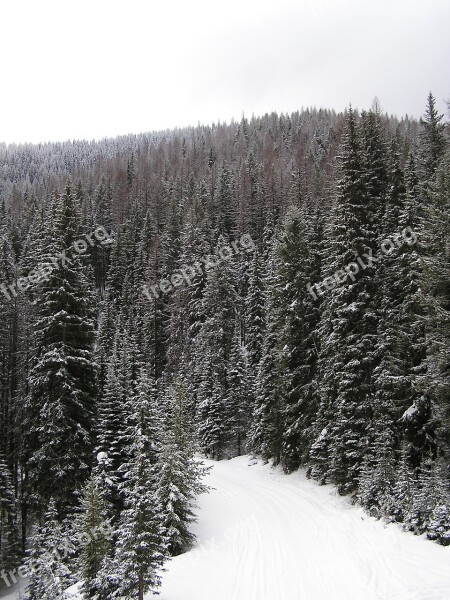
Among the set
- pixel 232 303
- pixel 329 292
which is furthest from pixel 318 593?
pixel 232 303

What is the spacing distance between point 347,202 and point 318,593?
17.4 m

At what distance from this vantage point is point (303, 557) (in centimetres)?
1477

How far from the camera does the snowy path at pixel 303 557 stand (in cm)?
1197

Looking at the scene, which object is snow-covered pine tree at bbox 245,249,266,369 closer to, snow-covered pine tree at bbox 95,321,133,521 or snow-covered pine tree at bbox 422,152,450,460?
snow-covered pine tree at bbox 95,321,133,521

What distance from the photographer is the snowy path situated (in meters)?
12.0

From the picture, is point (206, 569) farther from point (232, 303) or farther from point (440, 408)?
point (232, 303)

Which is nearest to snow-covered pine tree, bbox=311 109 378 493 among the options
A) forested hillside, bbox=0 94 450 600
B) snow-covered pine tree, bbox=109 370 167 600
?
forested hillside, bbox=0 94 450 600

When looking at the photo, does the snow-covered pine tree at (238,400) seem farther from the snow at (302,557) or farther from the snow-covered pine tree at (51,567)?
the snow-covered pine tree at (51,567)

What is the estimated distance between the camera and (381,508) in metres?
16.0

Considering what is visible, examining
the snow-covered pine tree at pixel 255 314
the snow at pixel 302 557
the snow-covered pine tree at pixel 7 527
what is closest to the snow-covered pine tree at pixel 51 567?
the snow at pixel 302 557

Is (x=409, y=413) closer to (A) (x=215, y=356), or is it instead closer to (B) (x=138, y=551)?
(B) (x=138, y=551)

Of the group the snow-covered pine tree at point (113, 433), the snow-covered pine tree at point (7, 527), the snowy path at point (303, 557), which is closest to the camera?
the snowy path at point (303, 557)

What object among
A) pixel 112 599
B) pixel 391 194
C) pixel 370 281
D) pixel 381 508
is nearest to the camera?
pixel 112 599

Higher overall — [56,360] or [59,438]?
[56,360]
